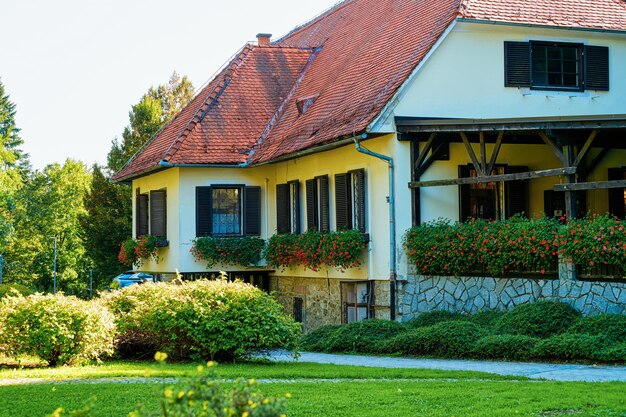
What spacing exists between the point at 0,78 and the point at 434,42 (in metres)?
76.6

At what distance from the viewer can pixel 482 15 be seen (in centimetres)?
2283

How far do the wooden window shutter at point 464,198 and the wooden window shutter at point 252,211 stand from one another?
7665 mm

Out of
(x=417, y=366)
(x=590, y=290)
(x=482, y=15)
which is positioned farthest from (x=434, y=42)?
(x=417, y=366)

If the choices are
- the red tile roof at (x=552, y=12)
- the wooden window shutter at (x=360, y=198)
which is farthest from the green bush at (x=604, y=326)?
the red tile roof at (x=552, y=12)

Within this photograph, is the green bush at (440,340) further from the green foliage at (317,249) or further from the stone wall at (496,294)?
the green foliage at (317,249)

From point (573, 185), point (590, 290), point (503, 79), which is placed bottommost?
point (590, 290)

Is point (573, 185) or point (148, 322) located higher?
point (573, 185)

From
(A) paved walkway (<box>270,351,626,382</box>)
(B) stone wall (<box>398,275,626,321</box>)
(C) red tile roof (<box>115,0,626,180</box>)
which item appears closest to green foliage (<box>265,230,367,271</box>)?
(B) stone wall (<box>398,275,626,321</box>)

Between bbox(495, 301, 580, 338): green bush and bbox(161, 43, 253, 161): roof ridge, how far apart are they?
1261 cm

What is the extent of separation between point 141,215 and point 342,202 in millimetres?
10662

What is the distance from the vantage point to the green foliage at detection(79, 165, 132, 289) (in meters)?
45.6

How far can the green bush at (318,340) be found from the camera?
20.2 metres

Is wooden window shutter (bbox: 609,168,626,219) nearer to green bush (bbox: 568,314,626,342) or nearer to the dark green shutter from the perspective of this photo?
green bush (bbox: 568,314,626,342)

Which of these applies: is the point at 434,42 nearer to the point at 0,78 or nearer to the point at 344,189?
the point at 344,189
